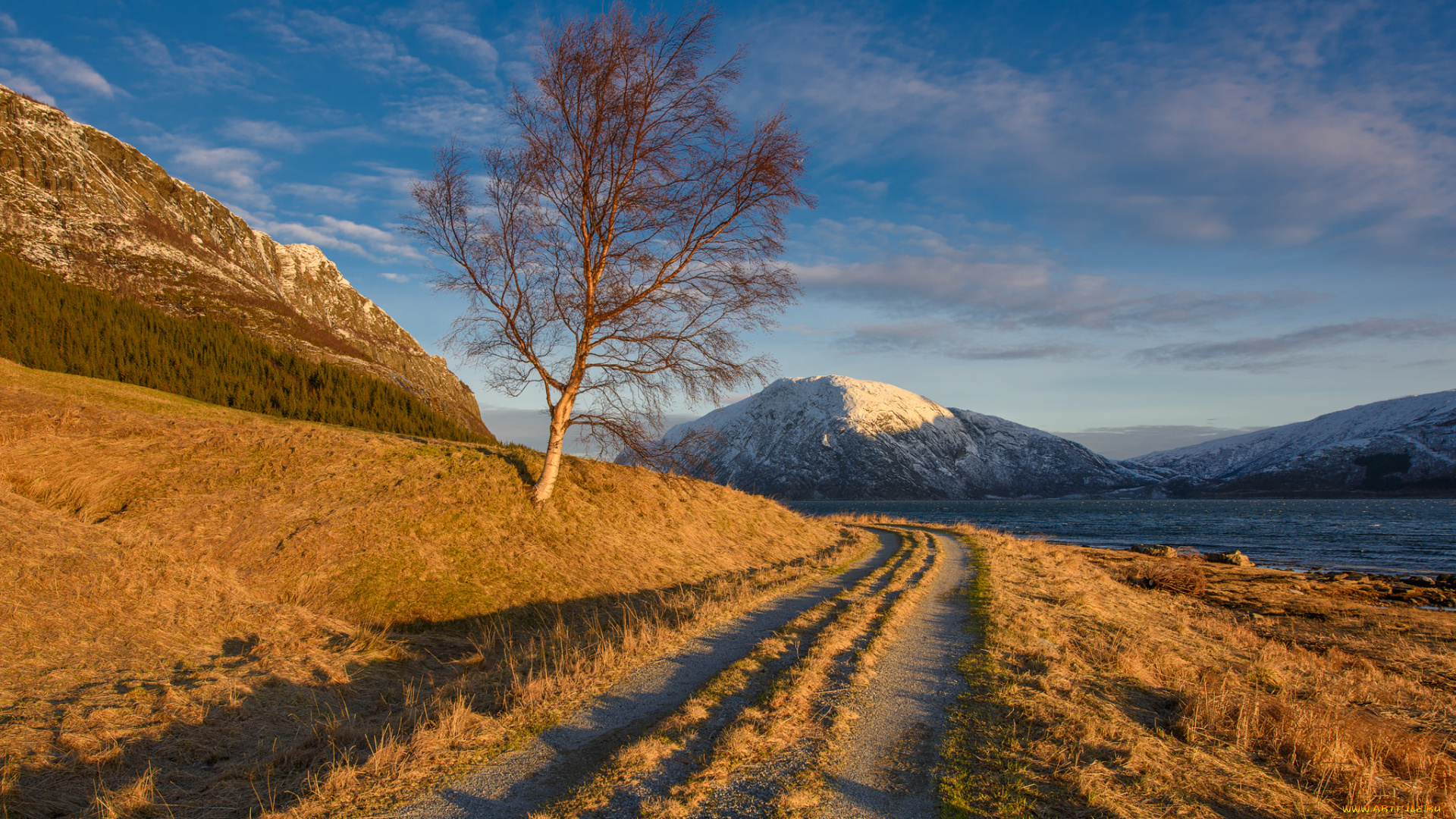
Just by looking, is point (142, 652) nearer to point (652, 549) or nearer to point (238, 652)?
point (238, 652)

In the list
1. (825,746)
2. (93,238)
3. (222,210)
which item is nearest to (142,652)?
(825,746)

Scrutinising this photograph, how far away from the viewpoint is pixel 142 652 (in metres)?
8.66

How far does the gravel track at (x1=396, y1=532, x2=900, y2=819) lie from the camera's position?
16.4 feet

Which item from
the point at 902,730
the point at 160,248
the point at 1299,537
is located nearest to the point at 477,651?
the point at 902,730

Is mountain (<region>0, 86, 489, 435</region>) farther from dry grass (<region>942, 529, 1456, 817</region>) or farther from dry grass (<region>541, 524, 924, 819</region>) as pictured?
dry grass (<region>942, 529, 1456, 817</region>)

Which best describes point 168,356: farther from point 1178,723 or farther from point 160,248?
point 160,248

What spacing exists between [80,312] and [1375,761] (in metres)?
62.9

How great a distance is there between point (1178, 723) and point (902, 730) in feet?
11.0

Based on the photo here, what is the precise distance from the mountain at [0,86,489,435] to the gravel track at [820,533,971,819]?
57.9 meters

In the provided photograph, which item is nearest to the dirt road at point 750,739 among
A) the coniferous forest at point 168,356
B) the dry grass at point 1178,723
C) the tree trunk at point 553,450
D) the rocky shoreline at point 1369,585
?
the dry grass at point 1178,723

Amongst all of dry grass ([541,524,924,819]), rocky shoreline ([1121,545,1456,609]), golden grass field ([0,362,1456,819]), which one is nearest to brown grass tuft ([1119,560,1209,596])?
rocky shoreline ([1121,545,1456,609])

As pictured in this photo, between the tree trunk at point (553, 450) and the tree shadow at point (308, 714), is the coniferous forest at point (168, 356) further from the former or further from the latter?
the tree shadow at point (308, 714)

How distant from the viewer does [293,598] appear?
12.0 metres

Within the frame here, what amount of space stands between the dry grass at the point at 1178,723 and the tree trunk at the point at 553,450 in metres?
11.5
